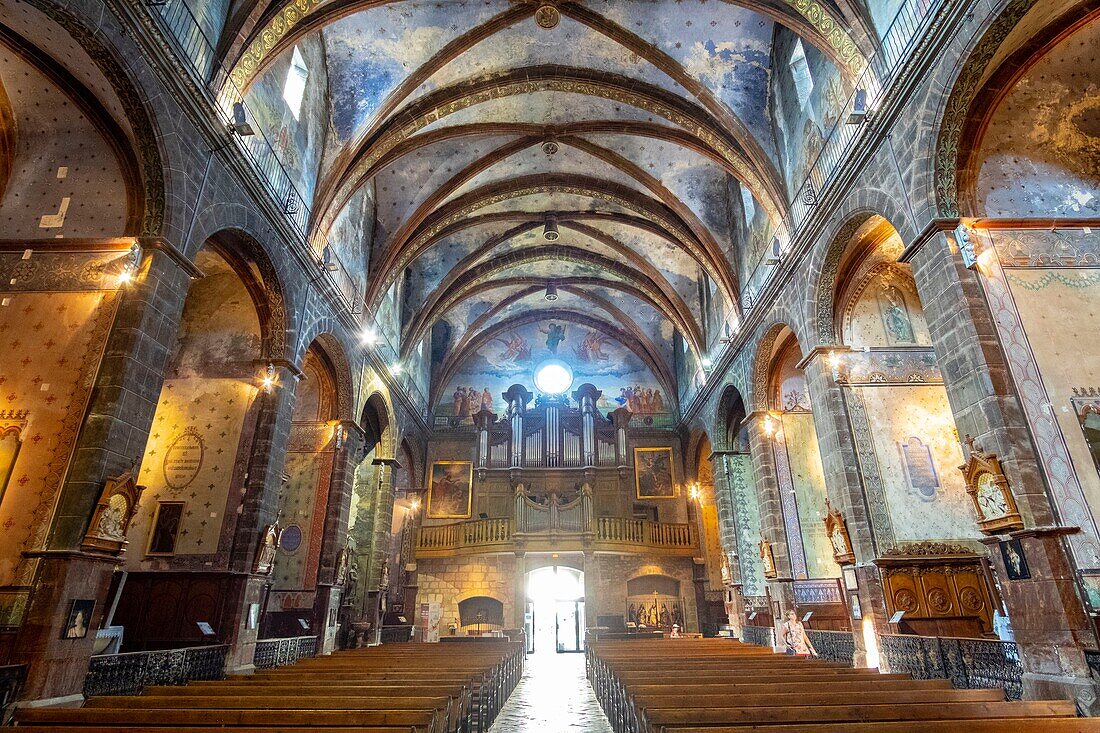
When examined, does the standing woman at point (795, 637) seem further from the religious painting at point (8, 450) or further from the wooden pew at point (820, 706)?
the religious painting at point (8, 450)

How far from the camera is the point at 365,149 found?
13.4 m

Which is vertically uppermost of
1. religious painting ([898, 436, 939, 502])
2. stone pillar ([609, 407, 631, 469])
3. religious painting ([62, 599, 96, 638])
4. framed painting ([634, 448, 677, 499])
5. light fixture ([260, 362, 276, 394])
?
stone pillar ([609, 407, 631, 469])

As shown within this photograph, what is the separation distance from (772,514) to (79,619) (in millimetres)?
13194

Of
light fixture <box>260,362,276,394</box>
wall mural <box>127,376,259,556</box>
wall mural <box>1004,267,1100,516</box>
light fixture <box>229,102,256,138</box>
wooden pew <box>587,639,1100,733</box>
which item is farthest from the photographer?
light fixture <box>260,362,276,394</box>

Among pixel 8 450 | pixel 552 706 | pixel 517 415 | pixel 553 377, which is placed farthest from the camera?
pixel 553 377

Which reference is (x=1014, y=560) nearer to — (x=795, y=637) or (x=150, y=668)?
(x=795, y=637)

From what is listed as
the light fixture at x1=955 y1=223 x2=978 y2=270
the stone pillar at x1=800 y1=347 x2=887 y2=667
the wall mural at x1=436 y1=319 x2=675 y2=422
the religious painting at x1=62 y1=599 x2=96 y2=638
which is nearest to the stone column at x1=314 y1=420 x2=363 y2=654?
the religious painting at x1=62 y1=599 x2=96 y2=638

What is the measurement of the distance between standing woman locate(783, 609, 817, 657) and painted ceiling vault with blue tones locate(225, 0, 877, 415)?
7845 mm

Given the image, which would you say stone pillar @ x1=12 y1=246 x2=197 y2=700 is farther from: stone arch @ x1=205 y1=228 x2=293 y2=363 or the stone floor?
the stone floor

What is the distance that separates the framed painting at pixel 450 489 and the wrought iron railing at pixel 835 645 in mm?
14368

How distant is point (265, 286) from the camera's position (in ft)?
38.1

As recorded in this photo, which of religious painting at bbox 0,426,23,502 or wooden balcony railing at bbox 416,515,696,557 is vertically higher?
wooden balcony railing at bbox 416,515,696,557

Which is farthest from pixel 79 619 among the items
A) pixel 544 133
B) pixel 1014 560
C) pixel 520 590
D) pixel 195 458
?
pixel 520 590

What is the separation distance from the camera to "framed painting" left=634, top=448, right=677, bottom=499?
23984mm
